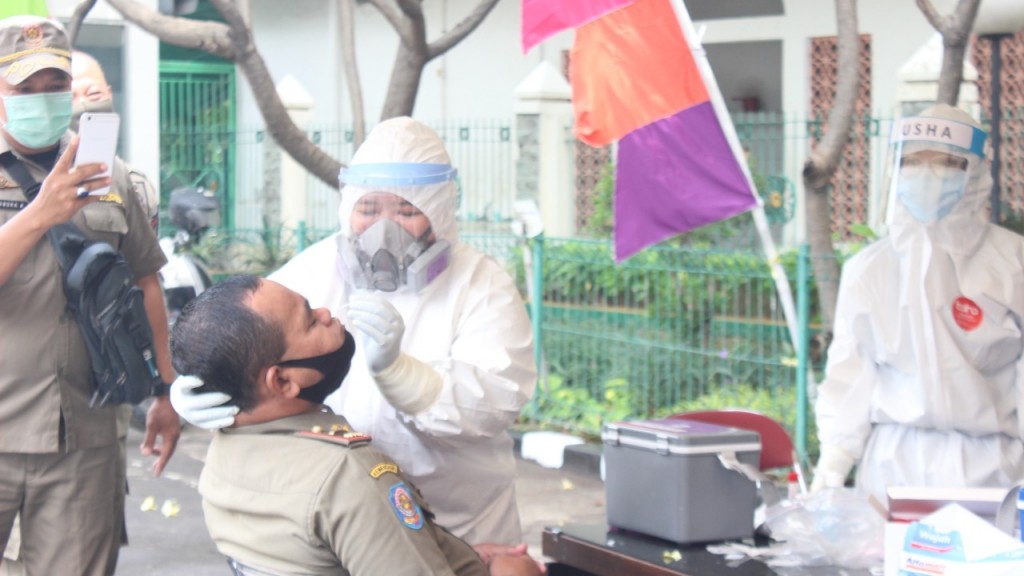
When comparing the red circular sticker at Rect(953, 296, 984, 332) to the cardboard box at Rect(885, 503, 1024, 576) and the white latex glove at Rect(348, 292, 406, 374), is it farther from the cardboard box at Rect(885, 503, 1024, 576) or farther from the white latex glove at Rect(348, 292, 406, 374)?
A: the white latex glove at Rect(348, 292, 406, 374)

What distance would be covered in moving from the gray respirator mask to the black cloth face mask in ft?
1.71

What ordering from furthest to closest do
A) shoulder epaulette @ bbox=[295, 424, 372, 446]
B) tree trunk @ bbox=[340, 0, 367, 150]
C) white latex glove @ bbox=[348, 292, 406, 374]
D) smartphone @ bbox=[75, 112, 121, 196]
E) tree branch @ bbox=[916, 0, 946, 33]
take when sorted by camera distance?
tree trunk @ bbox=[340, 0, 367, 150]
tree branch @ bbox=[916, 0, 946, 33]
smartphone @ bbox=[75, 112, 121, 196]
white latex glove @ bbox=[348, 292, 406, 374]
shoulder epaulette @ bbox=[295, 424, 372, 446]

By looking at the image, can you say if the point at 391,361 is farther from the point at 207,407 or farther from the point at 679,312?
the point at 679,312

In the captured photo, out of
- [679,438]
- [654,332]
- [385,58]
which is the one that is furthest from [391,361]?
[385,58]

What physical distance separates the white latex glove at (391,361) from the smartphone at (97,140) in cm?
83

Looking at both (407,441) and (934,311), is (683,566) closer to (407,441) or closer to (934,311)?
(407,441)

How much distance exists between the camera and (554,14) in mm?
4379

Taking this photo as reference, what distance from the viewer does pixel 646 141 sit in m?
4.57

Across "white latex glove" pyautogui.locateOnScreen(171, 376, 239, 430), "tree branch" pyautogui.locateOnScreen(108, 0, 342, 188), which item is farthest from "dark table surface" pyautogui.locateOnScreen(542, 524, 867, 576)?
"tree branch" pyautogui.locateOnScreen(108, 0, 342, 188)

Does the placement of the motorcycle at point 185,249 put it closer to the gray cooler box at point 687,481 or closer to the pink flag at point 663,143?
the pink flag at point 663,143

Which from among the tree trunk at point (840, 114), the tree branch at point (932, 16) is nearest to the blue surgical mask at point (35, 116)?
the tree trunk at point (840, 114)

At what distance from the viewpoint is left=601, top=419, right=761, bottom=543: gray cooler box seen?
3.09 m

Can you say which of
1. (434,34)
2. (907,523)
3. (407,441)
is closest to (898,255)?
(907,523)

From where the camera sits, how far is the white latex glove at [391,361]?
277 centimetres
